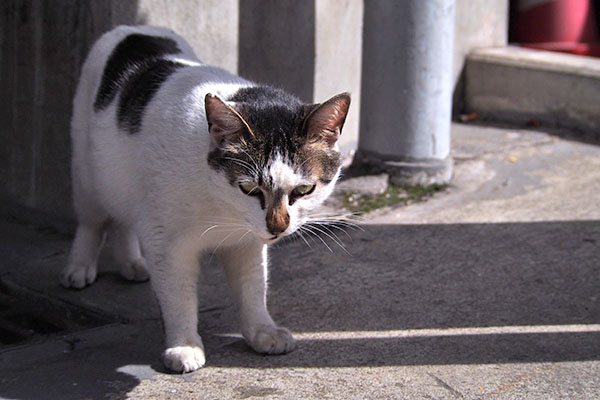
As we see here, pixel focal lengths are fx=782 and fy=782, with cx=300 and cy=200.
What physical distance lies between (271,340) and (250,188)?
761 millimetres

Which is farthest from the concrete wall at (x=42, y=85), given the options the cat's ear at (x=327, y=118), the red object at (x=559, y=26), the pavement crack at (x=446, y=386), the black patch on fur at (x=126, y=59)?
the red object at (x=559, y=26)

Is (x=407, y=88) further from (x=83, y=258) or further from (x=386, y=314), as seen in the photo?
(x=83, y=258)

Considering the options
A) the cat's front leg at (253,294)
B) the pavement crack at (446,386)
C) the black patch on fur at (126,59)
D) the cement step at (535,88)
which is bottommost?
the pavement crack at (446,386)

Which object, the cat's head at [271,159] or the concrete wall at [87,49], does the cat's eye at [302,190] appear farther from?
the concrete wall at [87,49]

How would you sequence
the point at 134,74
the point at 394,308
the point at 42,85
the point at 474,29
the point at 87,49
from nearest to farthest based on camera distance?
1. the point at 134,74
2. the point at 394,308
3. the point at 87,49
4. the point at 42,85
5. the point at 474,29

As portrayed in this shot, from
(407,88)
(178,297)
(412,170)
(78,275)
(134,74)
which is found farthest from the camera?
(412,170)

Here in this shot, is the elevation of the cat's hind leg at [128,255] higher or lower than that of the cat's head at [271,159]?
lower

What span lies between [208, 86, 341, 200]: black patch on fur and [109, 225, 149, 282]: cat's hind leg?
1.32m

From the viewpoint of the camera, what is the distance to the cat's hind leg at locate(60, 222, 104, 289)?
3.95 meters

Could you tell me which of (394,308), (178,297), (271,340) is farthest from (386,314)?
(178,297)

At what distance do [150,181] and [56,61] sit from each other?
69.1 inches

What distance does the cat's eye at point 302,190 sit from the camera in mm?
2865

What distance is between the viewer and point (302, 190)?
2.88 meters

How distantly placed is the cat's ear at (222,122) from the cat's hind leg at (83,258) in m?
1.37
